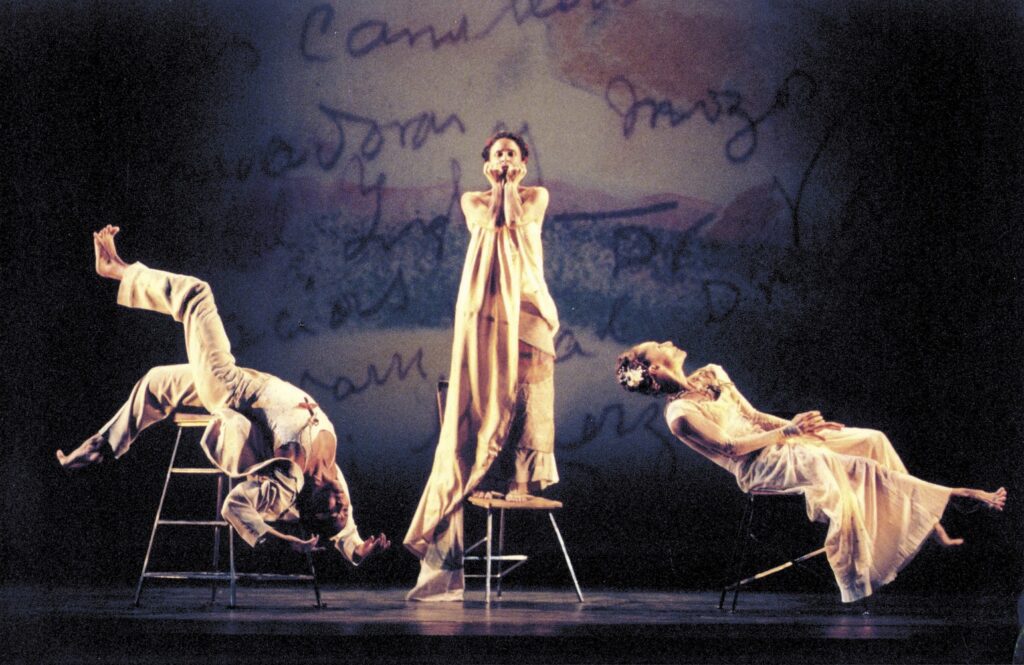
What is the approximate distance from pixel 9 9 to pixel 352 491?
2.81 metres

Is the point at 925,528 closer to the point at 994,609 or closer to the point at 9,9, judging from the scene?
the point at 994,609

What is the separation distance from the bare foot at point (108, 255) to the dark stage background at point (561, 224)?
0.14 metres

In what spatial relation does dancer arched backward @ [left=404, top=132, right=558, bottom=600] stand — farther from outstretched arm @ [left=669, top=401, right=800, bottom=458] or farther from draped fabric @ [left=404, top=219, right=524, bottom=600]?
outstretched arm @ [left=669, top=401, right=800, bottom=458]

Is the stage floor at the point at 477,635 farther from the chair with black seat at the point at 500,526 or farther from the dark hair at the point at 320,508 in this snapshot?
the dark hair at the point at 320,508

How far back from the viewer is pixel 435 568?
5.47 meters

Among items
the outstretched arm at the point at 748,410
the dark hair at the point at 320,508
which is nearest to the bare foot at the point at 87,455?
the dark hair at the point at 320,508

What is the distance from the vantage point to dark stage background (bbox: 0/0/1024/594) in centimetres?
606

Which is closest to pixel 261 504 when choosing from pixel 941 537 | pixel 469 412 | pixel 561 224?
pixel 469 412

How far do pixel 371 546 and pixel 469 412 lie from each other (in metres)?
0.77

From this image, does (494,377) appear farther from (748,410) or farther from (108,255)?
(108,255)

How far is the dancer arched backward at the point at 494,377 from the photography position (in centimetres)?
547

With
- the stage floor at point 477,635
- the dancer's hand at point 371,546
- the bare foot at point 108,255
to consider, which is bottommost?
the stage floor at point 477,635

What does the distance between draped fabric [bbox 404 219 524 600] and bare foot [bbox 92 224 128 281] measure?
161 cm

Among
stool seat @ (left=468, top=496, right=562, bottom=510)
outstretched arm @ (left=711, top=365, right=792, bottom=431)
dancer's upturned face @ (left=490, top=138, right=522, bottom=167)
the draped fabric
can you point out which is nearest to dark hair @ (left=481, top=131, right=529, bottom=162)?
dancer's upturned face @ (left=490, top=138, right=522, bottom=167)
